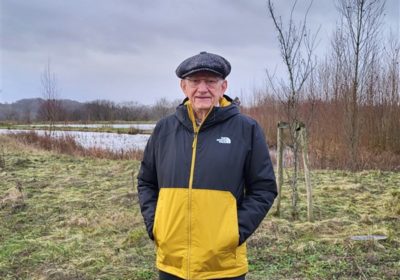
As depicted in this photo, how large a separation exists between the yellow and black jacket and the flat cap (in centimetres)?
16

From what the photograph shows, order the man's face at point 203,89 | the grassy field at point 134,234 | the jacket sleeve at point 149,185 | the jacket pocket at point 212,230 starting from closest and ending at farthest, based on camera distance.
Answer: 1. the jacket pocket at point 212,230
2. the man's face at point 203,89
3. the jacket sleeve at point 149,185
4. the grassy field at point 134,234

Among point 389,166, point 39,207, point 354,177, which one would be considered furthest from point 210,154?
point 389,166

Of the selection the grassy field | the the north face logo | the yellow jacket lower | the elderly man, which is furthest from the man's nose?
the grassy field

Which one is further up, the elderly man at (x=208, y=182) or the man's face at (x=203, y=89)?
the man's face at (x=203, y=89)

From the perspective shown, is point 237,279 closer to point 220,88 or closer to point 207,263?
point 207,263

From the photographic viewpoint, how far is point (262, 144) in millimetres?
1979

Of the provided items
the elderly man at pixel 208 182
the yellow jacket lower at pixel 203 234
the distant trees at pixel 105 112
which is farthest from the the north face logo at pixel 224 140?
the distant trees at pixel 105 112

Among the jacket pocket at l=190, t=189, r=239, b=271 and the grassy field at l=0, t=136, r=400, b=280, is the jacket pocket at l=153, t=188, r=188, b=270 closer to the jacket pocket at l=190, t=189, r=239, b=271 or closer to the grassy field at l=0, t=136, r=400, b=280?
the jacket pocket at l=190, t=189, r=239, b=271

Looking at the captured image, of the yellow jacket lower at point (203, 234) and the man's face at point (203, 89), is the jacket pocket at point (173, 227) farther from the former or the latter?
the man's face at point (203, 89)

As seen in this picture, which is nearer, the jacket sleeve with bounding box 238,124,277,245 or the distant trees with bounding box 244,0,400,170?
the jacket sleeve with bounding box 238,124,277,245

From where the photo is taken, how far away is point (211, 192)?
1.86m

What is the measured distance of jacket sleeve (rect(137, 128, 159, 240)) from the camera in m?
2.12

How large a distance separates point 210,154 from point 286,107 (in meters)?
3.95

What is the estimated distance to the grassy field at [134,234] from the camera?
3.88 m
